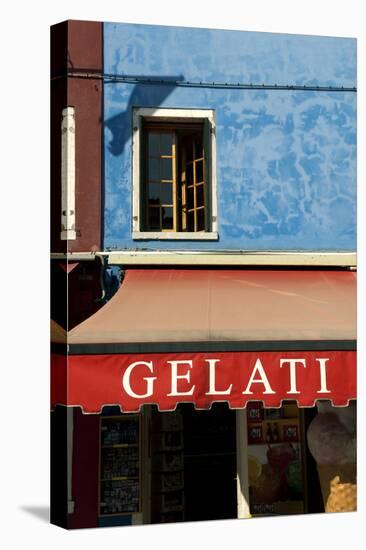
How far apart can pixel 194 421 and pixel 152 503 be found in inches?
56.5

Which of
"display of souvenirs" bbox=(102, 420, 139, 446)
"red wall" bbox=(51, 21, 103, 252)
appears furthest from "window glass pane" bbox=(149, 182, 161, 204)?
"display of souvenirs" bbox=(102, 420, 139, 446)

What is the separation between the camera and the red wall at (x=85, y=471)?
16422 millimetres

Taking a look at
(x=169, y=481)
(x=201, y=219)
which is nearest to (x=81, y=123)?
(x=201, y=219)

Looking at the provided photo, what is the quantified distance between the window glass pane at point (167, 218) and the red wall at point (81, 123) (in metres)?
1.02

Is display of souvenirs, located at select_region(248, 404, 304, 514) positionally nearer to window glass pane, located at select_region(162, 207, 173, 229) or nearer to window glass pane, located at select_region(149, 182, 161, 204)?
window glass pane, located at select_region(162, 207, 173, 229)

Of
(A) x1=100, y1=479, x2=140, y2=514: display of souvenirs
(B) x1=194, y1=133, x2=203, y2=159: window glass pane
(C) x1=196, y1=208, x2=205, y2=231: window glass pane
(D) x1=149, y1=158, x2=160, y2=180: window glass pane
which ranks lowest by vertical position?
(A) x1=100, y1=479, x2=140, y2=514: display of souvenirs

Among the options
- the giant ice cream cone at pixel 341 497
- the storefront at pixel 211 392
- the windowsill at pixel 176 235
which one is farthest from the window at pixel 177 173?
the giant ice cream cone at pixel 341 497

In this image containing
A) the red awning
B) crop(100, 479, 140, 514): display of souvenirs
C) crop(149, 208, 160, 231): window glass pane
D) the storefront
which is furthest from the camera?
crop(100, 479, 140, 514): display of souvenirs

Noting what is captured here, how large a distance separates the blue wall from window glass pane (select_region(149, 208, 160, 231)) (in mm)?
401

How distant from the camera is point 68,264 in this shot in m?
15.7

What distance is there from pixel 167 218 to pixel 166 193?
360mm

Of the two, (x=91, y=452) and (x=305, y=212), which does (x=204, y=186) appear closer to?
(x=305, y=212)

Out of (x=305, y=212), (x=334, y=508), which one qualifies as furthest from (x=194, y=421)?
(x=305, y=212)

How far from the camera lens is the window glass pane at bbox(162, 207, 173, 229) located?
16422mm
